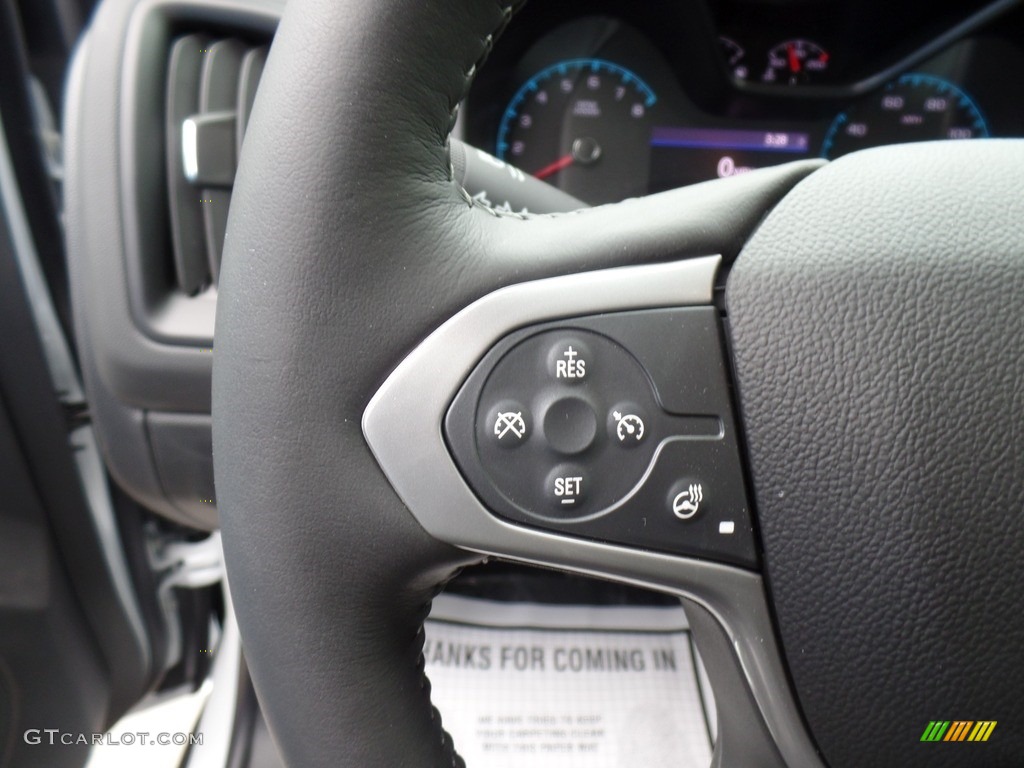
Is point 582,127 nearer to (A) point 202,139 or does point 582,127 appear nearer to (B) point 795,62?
(B) point 795,62

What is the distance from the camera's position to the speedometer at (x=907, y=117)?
50.6 inches

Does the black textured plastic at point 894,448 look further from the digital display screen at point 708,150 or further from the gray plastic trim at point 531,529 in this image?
the digital display screen at point 708,150

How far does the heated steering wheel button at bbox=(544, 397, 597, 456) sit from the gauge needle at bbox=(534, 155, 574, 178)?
92 cm

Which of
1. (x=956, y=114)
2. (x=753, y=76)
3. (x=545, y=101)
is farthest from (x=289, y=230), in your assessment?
(x=956, y=114)

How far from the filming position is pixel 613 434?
0.37m

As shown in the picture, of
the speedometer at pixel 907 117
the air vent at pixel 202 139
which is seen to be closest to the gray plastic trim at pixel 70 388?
the air vent at pixel 202 139

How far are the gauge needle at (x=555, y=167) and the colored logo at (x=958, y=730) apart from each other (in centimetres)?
98

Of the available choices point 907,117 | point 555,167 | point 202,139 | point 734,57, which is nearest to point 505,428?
point 202,139

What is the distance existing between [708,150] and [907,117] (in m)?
0.33

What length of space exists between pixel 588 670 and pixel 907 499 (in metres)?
0.67

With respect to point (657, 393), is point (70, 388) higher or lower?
lower

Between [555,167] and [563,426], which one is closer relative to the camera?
[563,426]

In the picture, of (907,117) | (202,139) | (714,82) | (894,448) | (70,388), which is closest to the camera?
(894,448)

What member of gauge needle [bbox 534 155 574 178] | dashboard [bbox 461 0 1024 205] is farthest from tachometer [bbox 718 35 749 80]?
gauge needle [bbox 534 155 574 178]
